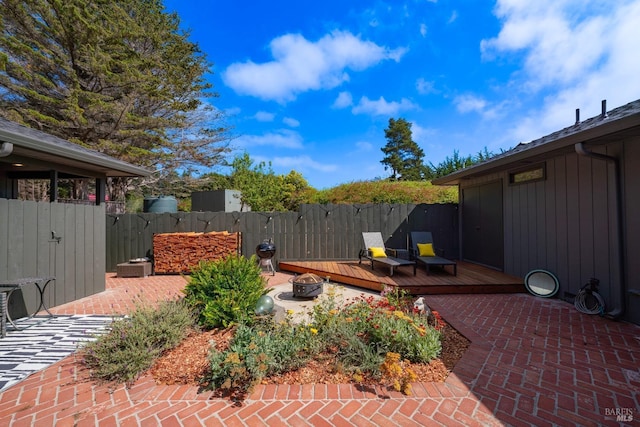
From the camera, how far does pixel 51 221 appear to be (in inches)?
180

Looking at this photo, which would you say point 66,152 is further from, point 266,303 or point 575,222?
point 575,222

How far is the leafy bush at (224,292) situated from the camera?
329 centimetres

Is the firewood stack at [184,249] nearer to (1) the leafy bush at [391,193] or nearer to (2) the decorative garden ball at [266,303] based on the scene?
(2) the decorative garden ball at [266,303]

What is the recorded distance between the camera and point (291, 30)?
333 inches

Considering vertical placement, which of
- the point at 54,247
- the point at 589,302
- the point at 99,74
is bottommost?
the point at 589,302

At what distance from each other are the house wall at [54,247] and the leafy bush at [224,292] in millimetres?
2737

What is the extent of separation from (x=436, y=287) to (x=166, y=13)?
720 inches

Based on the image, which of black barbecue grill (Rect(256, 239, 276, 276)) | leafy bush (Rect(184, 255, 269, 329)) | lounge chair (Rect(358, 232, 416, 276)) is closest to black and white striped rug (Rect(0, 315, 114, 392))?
leafy bush (Rect(184, 255, 269, 329))

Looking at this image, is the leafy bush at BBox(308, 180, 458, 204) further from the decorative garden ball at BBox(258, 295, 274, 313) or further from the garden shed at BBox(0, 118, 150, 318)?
the decorative garden ball at BBox(258, 295, 274, 313)

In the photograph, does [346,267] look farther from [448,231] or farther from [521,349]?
[521,349]

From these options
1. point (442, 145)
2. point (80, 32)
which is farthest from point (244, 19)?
point (442, 145)

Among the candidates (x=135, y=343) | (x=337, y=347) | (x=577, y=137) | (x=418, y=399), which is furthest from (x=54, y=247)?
(x=577, y=137)

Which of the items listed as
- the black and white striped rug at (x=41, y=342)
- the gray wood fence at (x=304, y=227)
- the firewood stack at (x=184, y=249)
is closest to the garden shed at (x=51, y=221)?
the black and white striped rug at (x=41, y=342)

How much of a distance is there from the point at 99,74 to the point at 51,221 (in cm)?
941
